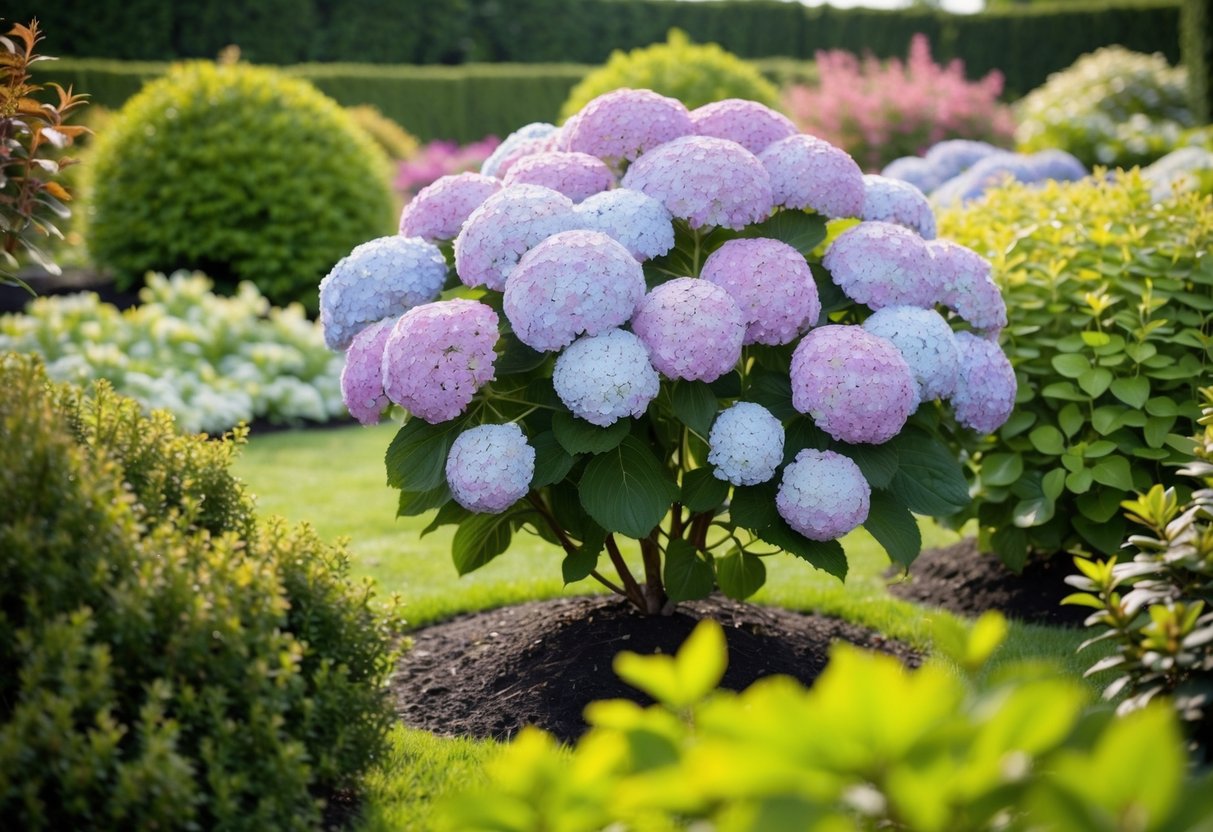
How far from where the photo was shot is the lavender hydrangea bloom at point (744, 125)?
3000 millimetres

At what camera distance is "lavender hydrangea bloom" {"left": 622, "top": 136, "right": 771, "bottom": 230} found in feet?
8.62

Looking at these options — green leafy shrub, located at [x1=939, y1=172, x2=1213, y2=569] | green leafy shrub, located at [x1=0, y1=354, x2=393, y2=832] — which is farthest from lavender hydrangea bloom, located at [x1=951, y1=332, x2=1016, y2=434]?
green leafy shrub, located at [x1=0, y1=354, x2=393, y2=832]

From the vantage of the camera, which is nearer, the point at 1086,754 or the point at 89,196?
the point at 1086,754

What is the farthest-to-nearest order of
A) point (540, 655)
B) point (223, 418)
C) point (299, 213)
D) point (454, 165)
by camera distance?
point (454, 165)
point (299, 213)
point (223, 418)
point (540, 655)

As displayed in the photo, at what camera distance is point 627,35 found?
88.3ft

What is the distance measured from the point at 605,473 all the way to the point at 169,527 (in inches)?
38.5

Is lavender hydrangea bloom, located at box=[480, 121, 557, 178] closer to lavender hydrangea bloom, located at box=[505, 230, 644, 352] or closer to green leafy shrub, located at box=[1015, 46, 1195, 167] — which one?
lavender hydrangea bloom, located at box=[505, 230, 644, 352]

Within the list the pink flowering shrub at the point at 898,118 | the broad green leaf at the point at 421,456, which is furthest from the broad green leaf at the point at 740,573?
Answer: the pink flowering shrub at the point at 898,118

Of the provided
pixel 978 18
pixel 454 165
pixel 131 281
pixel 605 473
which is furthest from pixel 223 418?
pixel 978 18

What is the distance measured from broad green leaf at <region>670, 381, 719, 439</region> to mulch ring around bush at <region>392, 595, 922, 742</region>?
0.80m

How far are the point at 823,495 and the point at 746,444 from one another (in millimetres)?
208

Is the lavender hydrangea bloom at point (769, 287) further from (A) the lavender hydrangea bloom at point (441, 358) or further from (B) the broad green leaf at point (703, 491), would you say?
(A) the lavender hydrangea bloom at point (441, 358)

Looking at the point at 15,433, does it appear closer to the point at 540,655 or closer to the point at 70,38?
the point at 540,655

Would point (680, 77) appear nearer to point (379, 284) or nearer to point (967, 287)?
point (967, 287)
